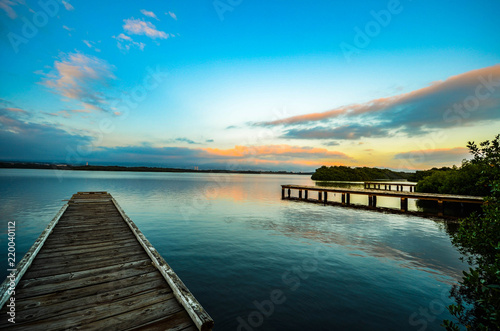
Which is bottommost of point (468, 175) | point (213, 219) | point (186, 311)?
point (213, 219)

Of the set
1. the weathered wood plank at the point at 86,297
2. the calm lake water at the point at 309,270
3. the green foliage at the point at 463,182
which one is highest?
the green foliage at the point at 463,182

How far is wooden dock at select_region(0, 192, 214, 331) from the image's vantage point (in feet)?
12.3

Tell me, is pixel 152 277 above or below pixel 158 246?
above

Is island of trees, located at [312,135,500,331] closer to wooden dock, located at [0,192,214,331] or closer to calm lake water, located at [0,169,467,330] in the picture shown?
calm lake water, located at [0,169,467,330]

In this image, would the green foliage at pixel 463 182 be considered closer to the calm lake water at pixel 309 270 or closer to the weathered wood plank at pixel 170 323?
the calm lake water at pixel 309 270


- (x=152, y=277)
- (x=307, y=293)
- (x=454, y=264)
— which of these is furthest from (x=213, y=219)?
(x=454, y=264)

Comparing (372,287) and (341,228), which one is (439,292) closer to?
(372,287)

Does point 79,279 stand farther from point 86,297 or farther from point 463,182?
point 463,182

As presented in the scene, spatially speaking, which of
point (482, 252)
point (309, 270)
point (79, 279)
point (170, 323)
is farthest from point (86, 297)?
point (482, 252)

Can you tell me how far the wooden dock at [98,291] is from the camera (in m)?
3.75

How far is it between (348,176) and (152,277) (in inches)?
5450

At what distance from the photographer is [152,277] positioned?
5.38 m

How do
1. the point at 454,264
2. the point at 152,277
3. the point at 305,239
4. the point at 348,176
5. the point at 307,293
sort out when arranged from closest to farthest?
the point at 152,277 → the point at 307,293 → the point at 454,264 → the point at 305,239 → the point at 348,176

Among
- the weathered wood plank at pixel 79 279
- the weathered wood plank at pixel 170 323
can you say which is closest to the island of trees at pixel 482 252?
the weathered wood plank at pixel 170 323
